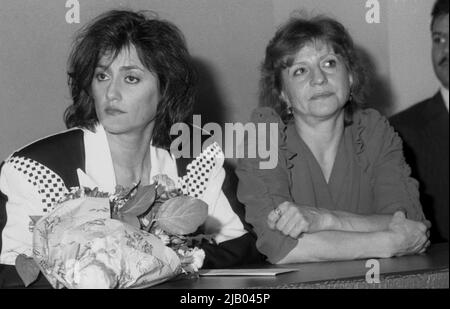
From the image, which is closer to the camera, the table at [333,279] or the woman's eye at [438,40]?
the table at [333,279]

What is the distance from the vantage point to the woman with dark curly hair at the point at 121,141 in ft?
4.71

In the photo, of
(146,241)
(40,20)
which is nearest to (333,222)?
(146,241)

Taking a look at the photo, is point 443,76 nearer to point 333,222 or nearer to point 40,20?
point 333,222

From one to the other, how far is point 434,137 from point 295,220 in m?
0.32

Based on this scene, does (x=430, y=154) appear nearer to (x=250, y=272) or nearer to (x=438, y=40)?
(x=438, y=40)

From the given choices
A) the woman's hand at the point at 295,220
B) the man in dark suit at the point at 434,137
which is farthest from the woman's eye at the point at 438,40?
the woman's hand at the point at 295,220

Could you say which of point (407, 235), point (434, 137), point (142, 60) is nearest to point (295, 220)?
point (407, 235)

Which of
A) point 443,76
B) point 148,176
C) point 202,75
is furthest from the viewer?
point 202,75

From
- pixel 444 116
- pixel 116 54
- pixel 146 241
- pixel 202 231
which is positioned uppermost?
pixel 116 54

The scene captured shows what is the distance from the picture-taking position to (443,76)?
1.42 meters

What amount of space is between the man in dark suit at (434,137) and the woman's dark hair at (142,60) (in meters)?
0.46

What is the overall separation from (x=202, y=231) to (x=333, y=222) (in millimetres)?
262

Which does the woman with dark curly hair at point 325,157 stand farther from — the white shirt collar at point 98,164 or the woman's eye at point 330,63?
the white shirt collar at point 98,164

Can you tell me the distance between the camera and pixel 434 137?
60.1 inches
